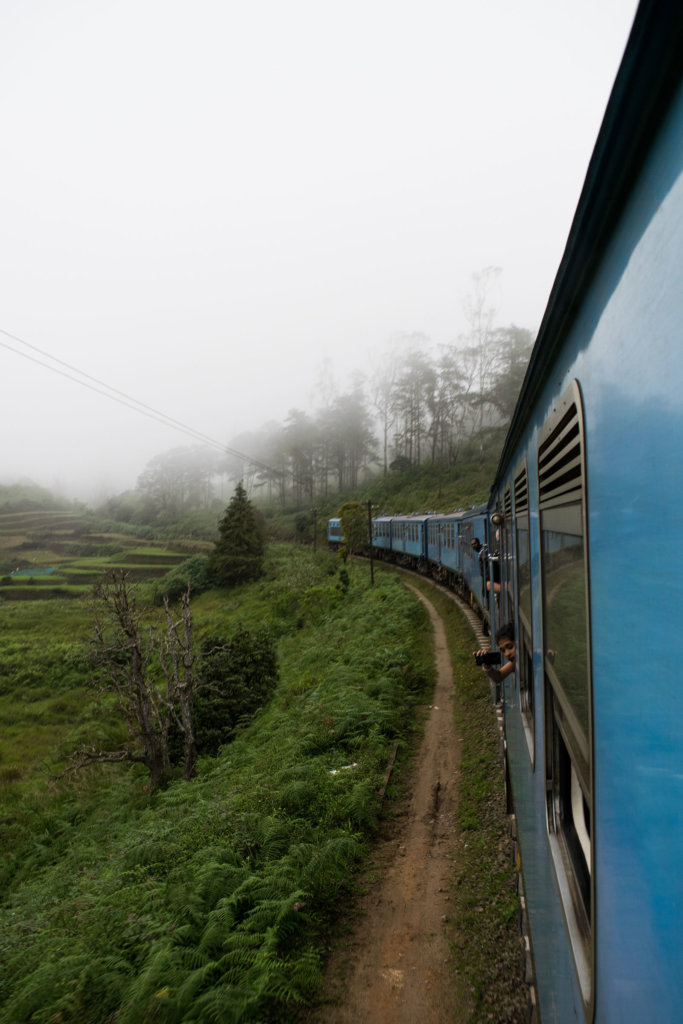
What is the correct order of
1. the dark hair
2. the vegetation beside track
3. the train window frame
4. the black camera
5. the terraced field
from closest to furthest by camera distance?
the train window frame < the dark hair < the black camera < the vegetation beside track < the terraced field

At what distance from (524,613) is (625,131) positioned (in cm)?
263

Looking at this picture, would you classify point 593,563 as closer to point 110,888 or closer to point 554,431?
point 554,431

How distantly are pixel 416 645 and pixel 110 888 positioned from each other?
9.16m

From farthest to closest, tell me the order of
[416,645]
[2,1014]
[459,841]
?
1. [416,645]
2. [459,841]
3. [2,1014]

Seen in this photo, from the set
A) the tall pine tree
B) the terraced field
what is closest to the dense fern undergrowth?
the tall pine tree

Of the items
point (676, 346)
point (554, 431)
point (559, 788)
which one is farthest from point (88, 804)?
point (676, 346)

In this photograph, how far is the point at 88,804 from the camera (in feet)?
35.7

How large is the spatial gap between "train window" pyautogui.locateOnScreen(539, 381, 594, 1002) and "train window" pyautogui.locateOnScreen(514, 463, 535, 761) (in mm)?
636

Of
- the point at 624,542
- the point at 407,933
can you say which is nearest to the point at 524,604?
the point at 624,542

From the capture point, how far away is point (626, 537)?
1.01 meters

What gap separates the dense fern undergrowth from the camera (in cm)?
452

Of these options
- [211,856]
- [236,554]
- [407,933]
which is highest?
[236,554]

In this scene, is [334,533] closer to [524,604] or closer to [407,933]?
[407,933]

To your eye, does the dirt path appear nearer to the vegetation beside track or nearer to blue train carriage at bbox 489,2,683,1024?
the vegetation beside track
